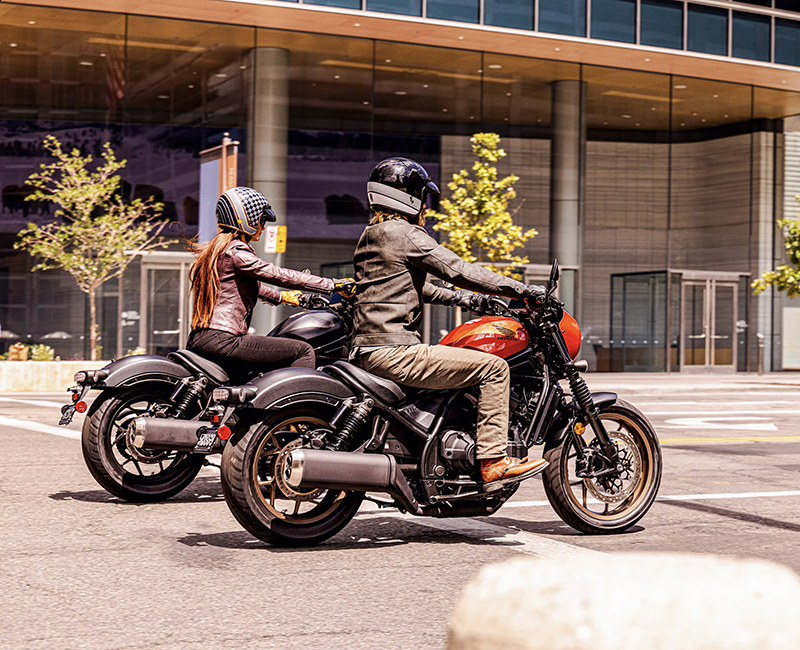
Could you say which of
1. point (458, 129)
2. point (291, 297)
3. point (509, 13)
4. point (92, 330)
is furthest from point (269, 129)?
point (291, 297)

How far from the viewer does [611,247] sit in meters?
33.4

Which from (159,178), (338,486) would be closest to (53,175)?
(159,178)

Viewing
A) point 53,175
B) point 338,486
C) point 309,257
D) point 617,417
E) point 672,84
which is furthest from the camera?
point 672,84

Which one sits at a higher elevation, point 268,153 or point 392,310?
point 268,153

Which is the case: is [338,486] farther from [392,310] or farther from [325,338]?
[325,338]

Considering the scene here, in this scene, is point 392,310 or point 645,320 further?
point 645,320

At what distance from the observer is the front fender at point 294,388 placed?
583cm

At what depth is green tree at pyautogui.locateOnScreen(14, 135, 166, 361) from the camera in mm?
23000

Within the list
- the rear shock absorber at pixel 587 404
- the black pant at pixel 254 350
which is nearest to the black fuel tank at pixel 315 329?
the black pant at pixel 254 350

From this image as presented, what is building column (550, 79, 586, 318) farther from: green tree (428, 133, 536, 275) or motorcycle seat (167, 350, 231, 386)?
motorcycle seat (167, 350, 231, 386)

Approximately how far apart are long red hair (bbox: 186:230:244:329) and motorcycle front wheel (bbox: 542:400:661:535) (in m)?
2.35

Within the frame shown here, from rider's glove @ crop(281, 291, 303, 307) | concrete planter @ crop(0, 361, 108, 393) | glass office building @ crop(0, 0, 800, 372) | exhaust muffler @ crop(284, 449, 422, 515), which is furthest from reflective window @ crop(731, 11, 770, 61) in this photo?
exhaust muffler @ crop(284, 449, 422, 515)

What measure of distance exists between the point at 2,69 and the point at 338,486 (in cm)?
2349

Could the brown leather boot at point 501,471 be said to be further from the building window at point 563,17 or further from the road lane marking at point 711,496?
the building window at point 563,17
